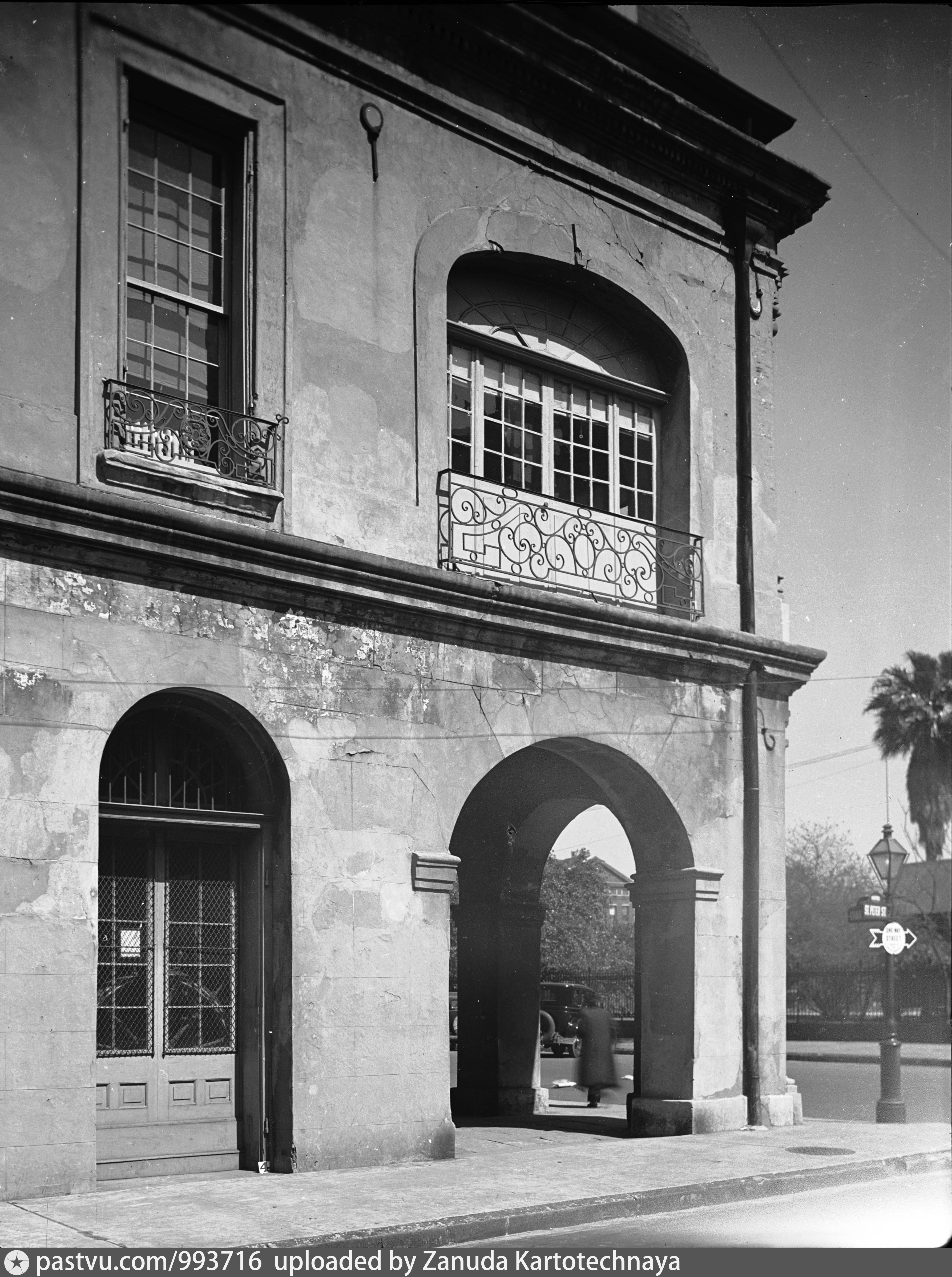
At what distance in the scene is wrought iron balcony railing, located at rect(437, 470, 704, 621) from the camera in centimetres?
1358

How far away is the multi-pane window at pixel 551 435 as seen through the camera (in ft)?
46.7

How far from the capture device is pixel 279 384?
12.1m

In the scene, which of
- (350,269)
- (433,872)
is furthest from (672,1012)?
(350,269)

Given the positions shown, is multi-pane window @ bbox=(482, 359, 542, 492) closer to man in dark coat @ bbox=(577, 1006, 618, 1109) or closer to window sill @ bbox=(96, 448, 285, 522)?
window sill @ bbox=(96, 448, 285, 522)

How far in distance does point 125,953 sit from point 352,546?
143 inches

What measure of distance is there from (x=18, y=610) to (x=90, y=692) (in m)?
0.76

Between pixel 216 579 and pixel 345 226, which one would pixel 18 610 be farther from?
pixel 345 226

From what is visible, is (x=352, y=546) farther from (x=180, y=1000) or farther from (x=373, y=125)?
(x=180, y=1000)

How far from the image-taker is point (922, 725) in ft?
122

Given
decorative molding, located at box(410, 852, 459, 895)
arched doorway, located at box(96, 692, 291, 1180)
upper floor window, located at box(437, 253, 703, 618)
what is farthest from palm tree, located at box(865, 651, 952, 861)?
arched doorway, located at box(96, 692, 291, 1180)

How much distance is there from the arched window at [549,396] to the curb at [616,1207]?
20.5 ft

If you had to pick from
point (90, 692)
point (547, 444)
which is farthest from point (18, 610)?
point (547, 444)

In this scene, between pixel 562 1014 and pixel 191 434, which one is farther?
pixel 562 1014

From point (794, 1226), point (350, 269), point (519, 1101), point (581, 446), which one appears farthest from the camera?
point (519, 1101)
